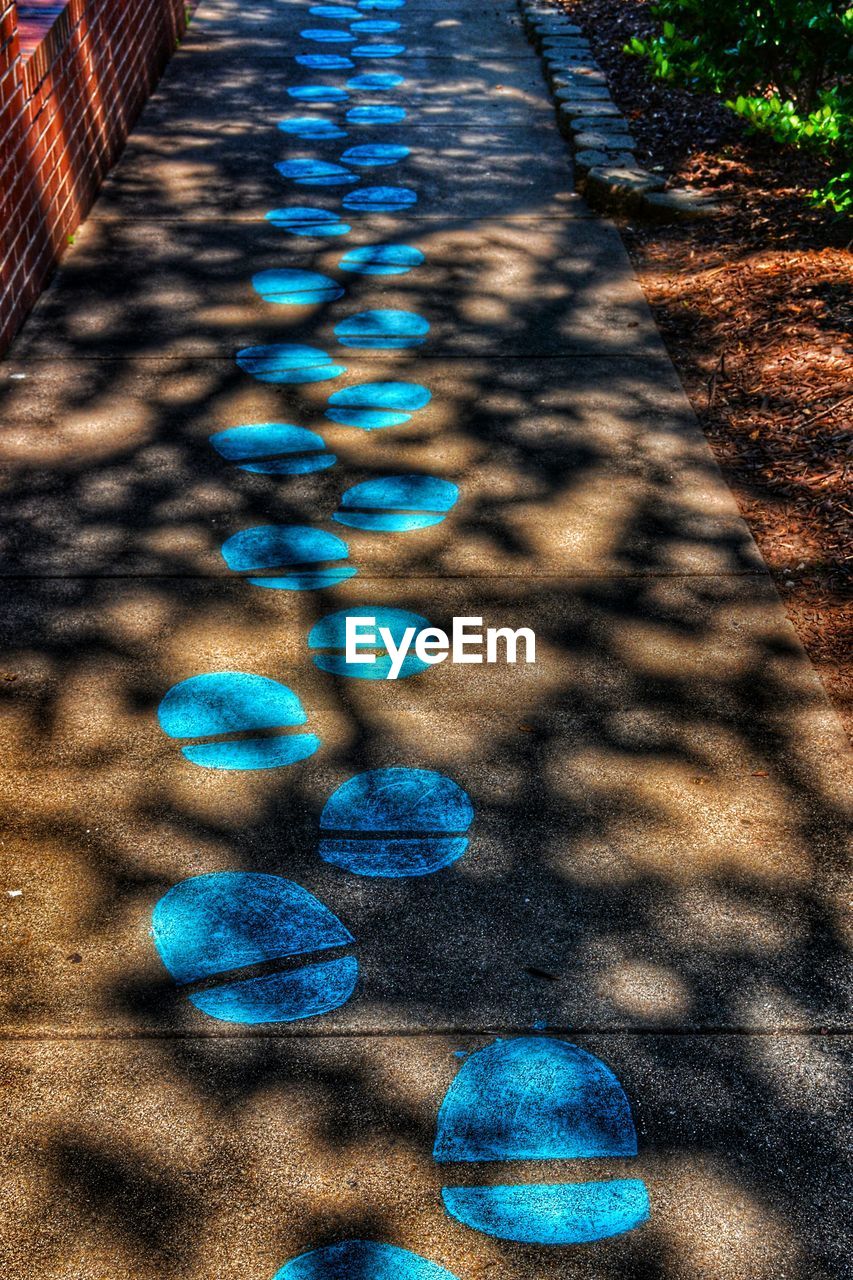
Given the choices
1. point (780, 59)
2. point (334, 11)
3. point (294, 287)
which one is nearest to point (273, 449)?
point (294, 287)

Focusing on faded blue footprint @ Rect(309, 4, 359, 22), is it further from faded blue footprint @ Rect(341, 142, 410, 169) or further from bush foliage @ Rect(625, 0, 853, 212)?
bush foliage @ Rect(625, 0, 853, 212)

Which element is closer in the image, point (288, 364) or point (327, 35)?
point (288, 364)

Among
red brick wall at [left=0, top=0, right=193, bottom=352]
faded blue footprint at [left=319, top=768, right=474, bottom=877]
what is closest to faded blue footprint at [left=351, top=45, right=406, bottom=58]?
red brick wall at [left=0, top=0, right=193, bottom=352]

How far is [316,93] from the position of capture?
27.1 ft

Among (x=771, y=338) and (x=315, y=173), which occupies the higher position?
(x=315, y=173)

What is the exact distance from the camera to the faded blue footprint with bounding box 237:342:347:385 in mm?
5051

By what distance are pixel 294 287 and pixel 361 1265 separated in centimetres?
448

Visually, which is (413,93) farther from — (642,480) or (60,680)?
(60,680)

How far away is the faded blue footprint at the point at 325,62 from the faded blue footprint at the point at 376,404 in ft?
15.4

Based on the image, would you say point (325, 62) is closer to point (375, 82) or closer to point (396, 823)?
point (375, 82)

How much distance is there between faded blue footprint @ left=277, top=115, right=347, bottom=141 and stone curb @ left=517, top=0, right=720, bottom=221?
4.41 ft

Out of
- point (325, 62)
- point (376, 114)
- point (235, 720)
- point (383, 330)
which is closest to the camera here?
point (235, 720)

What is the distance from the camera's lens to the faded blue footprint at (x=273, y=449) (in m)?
4.47

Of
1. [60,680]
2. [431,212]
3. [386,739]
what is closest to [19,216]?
[431,212]
